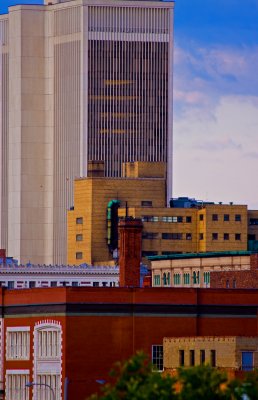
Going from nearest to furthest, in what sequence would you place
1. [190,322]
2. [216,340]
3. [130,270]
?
[216,340] → [190,322] → [130,270]

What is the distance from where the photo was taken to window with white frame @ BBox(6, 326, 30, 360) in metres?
182

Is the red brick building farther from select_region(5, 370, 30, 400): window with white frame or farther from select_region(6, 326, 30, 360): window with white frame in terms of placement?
select_region(6, 326, 30, 360): window with white frame

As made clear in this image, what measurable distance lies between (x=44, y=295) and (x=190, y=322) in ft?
35.6

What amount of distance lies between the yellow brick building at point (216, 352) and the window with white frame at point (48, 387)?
29.8ft

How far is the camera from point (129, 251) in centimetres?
19262

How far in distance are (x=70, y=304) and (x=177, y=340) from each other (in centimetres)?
913

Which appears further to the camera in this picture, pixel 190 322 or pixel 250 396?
pixel 190 322

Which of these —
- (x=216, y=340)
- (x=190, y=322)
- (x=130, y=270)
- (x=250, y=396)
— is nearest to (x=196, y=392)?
(x=250, y=396)

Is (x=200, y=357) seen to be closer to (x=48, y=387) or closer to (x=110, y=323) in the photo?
(x=110, y=323)

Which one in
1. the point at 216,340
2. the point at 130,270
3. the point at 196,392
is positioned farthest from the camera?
the point at 130,270

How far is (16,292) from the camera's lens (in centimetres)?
18350

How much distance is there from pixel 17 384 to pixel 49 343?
6.70 meters

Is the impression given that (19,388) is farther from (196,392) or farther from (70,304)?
(196,392)

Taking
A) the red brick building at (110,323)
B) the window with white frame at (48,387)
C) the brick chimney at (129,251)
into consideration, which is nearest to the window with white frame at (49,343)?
Answer: the red brick building at (110,323)
